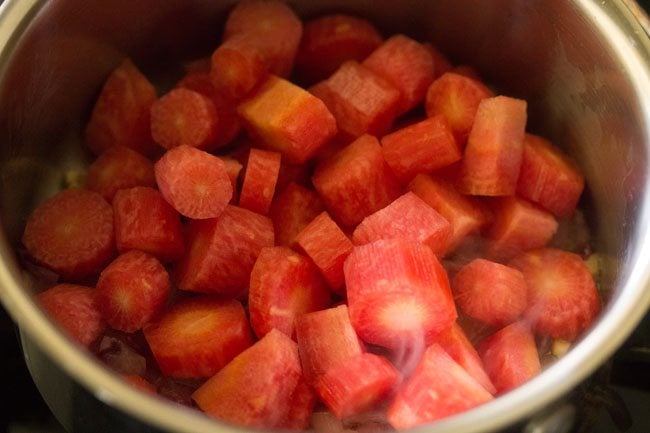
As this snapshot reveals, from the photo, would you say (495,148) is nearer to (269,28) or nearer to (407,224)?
(407,224)

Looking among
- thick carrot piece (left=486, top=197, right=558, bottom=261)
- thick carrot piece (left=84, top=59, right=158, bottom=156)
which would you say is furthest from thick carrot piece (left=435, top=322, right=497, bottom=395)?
thick carrot piece (left=84, top=59, right=158, bottom=156)

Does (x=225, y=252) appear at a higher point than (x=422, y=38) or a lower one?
lower

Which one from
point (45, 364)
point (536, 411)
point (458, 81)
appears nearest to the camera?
point (536, 411)

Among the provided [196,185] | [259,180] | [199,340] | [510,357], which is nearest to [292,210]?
[259,180]

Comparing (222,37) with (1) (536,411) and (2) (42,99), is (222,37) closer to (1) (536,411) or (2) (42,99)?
(2) (42,99)

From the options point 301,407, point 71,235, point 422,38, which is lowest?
point 71,235

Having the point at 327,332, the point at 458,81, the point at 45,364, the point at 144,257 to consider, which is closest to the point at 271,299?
the point at 327,332

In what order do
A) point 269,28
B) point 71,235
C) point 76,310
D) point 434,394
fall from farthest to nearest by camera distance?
point 269,28 → point 71,235 → point 76,310 → point 434,394
